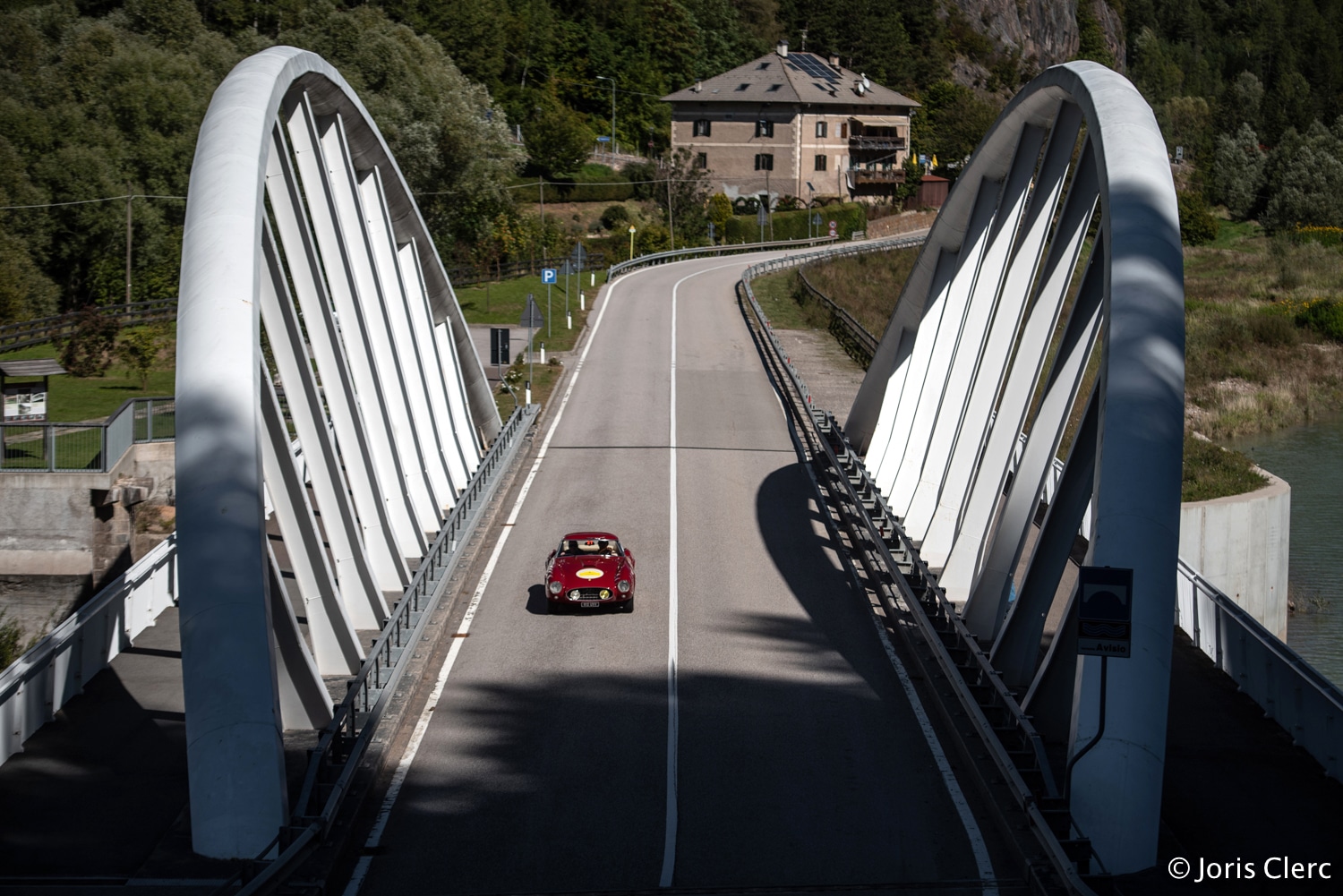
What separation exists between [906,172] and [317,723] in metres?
98.3

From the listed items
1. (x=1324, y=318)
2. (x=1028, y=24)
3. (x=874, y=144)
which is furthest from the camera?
(x=1028, y=24)

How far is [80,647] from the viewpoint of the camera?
16.6 m

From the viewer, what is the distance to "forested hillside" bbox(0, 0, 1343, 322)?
56469mm

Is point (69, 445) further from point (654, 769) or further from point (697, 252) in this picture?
point (697, 252)

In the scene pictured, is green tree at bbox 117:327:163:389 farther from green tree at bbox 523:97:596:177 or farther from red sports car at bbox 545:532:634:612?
green tree at bbox 523:97:596:177

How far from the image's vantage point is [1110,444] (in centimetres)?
1227

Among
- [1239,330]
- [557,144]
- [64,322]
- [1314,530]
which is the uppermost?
[557,144]

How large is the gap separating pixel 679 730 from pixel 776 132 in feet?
290

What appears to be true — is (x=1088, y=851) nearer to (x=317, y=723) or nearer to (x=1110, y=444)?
(x=1110, y=444)

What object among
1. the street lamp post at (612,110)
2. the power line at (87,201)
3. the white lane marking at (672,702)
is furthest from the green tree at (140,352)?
the street lamp post at (612,110)

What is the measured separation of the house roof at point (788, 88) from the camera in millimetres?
99312

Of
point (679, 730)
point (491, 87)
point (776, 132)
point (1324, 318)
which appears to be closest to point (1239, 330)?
point (1324, 318)

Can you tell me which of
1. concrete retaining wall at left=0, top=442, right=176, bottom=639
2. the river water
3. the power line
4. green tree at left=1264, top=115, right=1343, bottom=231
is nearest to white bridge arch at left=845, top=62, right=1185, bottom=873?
the river water

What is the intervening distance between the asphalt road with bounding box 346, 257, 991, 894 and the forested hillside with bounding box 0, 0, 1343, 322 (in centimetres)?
3585
